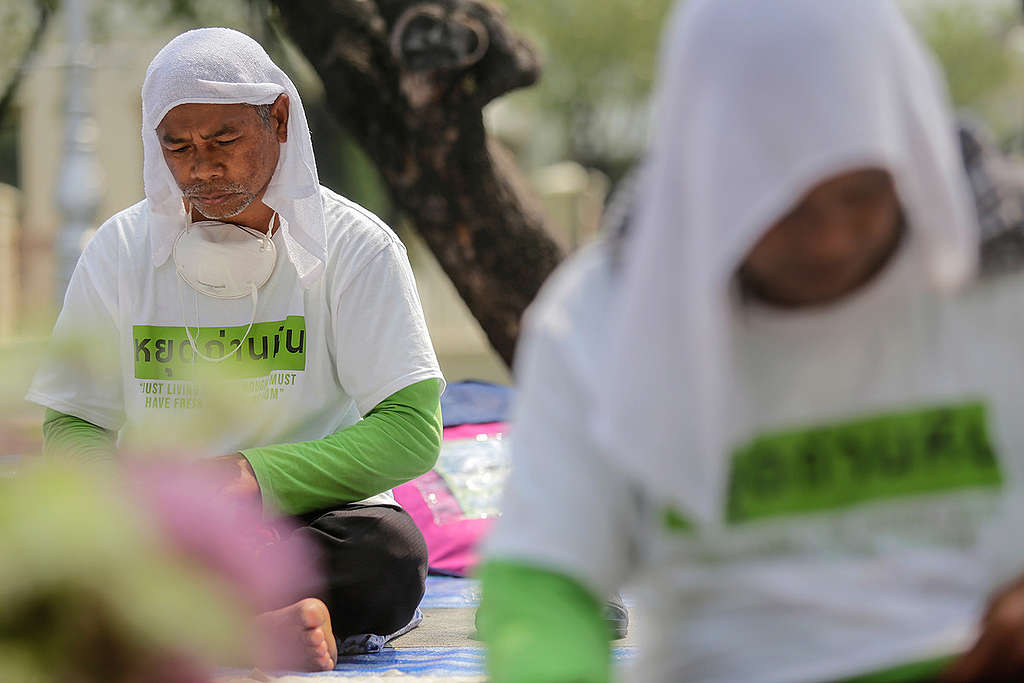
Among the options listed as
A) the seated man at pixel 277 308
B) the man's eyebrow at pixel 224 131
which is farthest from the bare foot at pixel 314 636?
the man's eyebrow at pixel 224 131

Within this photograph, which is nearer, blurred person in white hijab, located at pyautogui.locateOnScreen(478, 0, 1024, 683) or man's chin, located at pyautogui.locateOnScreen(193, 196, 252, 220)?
blurred person in white hijab, located at pyautogui.locateOnScreen(478, 0, 1024, 683)

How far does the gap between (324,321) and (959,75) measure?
3581 centimetres

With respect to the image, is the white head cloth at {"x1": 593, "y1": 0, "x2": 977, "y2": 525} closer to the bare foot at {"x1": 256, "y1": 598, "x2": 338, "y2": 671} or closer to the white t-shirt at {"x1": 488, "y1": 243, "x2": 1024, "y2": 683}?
the white t-shirt at {"x1": 488, "y1": 243, "x2": 1024, "y2": 683}

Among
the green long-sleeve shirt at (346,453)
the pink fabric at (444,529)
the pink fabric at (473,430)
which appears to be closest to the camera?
the green long-sleeve shirt at (346,453)

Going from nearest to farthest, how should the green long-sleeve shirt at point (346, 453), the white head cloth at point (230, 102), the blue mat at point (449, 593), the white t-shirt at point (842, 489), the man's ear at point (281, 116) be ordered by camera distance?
1. the white t-shirt at point (842, 489)
2. the green long-sleeve shirt at point (346, 453)
3. the white head cloth at point (230, 102)
4. the man's ear at point (281, 116)
5. the blue mat at point (449, 593)

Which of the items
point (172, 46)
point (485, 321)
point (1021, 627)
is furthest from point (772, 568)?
point (485, 321)

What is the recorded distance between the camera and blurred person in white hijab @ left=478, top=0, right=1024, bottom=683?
133 cm

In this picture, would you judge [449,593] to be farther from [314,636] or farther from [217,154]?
[217,154]

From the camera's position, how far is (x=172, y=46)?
304 centimetres

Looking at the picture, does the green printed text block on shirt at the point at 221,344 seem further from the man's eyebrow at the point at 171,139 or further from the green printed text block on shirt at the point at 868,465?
the green printed text block on shirt at the point at 868,465

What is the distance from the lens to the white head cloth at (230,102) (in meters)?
2.97

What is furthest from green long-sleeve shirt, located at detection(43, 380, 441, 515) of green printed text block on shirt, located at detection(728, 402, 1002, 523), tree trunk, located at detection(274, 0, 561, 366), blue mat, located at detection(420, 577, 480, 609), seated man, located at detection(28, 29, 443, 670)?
tree trunk, located at detection(274, 0, 561, 366)

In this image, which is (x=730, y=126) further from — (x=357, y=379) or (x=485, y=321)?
(x=485, y=321)

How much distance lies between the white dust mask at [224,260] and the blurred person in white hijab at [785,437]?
5.55ft
